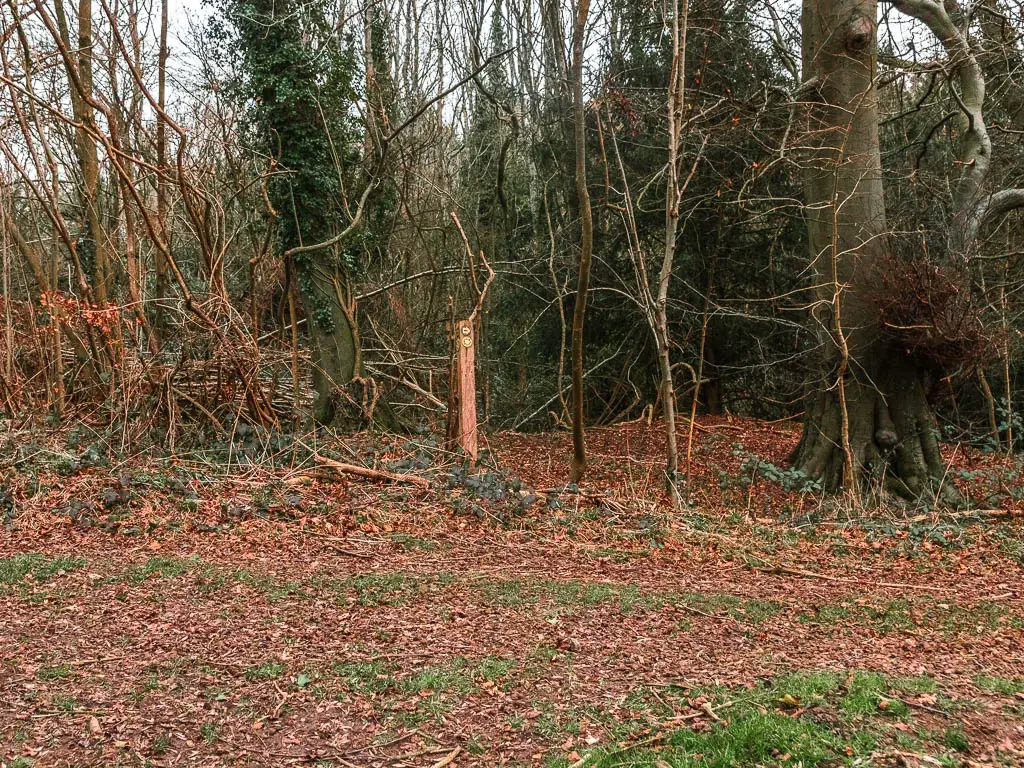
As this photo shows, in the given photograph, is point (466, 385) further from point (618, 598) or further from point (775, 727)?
point (775, 727)

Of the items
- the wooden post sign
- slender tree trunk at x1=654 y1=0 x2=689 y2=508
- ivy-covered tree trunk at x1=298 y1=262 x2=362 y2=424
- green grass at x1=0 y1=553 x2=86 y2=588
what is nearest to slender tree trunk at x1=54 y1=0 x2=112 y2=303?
ivy-covered tree trunk at x1=298 y1=262 x2=362 y2=424

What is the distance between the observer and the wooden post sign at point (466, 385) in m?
9.45

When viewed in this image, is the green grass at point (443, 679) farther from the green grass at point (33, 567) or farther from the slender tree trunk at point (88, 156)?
the slender tree trunk at point (88, 156)

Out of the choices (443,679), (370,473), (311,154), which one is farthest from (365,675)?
(311,154)

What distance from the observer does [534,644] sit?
4887mm

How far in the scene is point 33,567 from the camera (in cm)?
623

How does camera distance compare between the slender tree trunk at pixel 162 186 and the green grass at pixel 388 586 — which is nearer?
the green grass at pixel 388 586

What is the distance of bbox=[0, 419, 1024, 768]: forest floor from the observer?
148 inches

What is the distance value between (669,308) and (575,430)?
5322 millimetres

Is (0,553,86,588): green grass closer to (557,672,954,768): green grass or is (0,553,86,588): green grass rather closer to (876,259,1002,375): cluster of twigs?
(557,672,954,768): green grass

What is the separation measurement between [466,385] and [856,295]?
14.6 ft

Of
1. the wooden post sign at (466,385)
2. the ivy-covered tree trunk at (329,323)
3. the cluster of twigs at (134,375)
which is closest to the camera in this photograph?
the cluster of twigs at (134,375)

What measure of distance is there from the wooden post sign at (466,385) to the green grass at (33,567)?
164 inches

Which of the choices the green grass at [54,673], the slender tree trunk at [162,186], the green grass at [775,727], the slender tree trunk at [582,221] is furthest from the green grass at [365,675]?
the slender tree trunk at [162,186]
